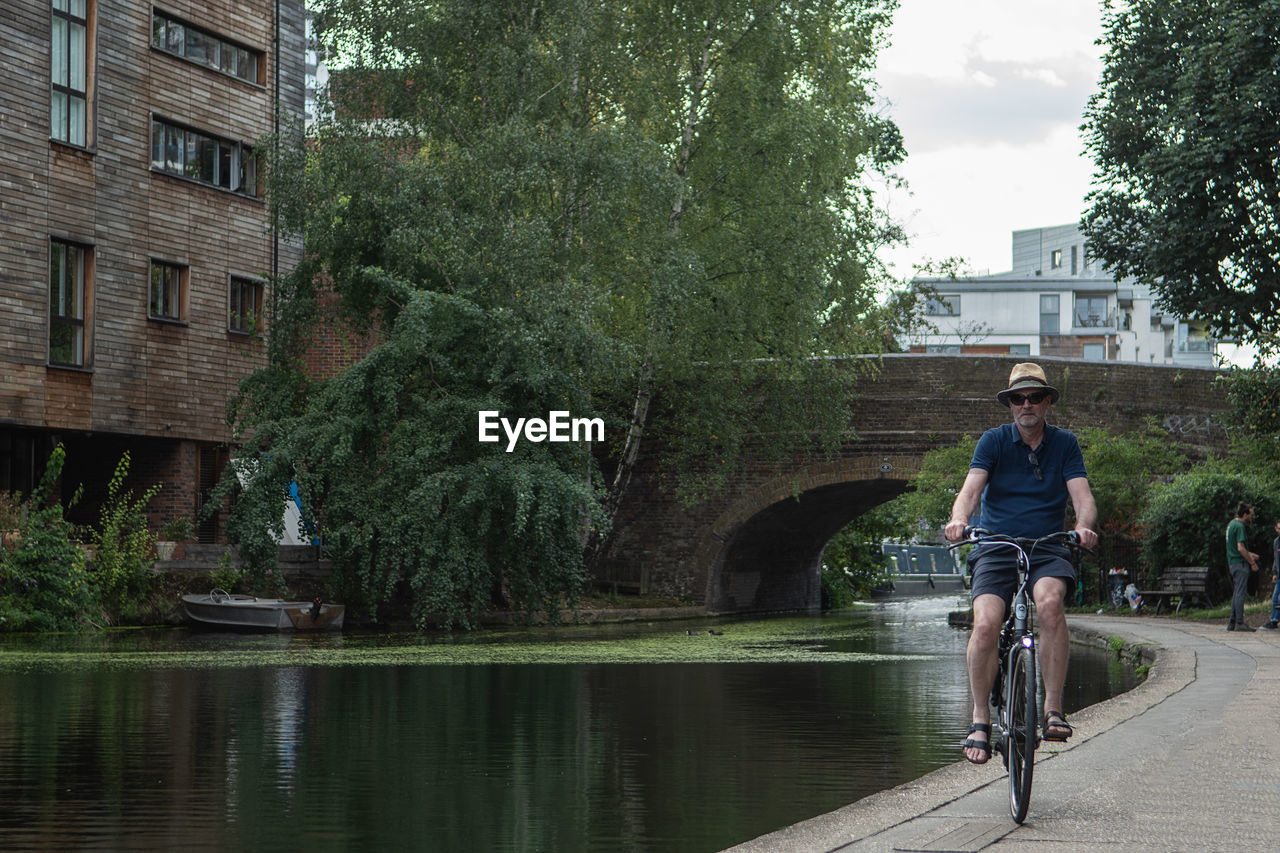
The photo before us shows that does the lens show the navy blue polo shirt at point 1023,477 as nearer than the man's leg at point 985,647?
No

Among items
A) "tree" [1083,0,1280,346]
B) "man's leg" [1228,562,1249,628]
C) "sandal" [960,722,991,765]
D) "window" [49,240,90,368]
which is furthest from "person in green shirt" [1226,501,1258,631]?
"window" [49,240,90,368]

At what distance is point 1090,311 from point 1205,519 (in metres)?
53.7

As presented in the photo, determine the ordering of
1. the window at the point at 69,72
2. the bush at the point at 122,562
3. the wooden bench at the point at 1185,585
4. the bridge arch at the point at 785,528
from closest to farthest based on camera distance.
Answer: the bush at the point at 122,562 → the wooden bench at the point at 1185,585 → the window at the point at 69,72 → the bridge arch at the point at 785,528

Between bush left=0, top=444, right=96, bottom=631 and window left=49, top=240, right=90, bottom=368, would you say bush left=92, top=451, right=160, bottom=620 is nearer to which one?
bush left=0, top=444, right=96, bottom=631

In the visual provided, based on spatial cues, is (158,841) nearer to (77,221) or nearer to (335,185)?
(335,185)

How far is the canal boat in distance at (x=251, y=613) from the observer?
24250 millimetres

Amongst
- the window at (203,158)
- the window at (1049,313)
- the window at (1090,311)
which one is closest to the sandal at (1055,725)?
the window at (203,158)

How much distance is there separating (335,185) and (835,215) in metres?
8.97

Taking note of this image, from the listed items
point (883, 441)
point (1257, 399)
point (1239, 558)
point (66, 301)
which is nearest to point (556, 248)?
point (66, 301)

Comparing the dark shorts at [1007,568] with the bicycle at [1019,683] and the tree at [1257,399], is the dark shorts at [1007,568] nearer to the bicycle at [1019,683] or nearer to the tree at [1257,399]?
the bicycle at [1019,683]

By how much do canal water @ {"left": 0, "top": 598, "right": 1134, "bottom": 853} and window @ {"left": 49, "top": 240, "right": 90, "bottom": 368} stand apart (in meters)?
9.07

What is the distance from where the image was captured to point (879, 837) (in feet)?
17.8

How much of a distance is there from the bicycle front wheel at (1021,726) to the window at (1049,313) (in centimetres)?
7415

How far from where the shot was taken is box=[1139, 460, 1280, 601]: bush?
26.1m
